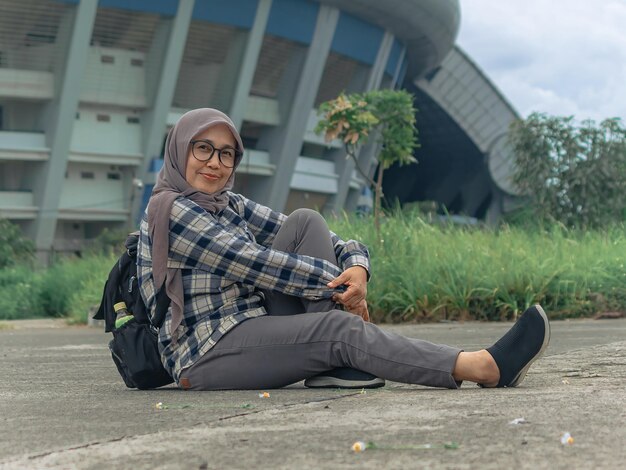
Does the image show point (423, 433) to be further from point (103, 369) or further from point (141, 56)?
point (141, 56)

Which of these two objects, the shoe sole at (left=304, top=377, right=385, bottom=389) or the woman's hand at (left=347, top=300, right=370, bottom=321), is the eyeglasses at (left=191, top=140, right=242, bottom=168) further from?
the shoe sole at (left=304, top=377, right=385, bottom=389)

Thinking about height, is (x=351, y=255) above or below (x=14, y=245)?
above

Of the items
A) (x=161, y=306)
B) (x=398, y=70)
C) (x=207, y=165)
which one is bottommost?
(x=161, y=306)

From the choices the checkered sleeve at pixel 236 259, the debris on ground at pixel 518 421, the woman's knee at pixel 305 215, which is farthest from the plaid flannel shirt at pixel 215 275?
the debris on ground at pixel 518 421

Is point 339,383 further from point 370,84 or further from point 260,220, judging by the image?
point 370,84

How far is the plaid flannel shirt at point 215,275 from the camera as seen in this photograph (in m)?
4.20

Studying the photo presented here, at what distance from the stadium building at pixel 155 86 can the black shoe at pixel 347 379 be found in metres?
31.1

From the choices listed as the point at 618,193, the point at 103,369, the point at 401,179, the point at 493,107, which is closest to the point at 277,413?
the point at 103,369

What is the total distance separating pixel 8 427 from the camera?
351 cm

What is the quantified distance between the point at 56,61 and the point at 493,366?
34.1 m

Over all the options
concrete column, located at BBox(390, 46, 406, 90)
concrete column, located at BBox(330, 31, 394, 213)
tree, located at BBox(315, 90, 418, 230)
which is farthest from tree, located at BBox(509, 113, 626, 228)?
concrete column, located at BBox(390, 46, 406, 90)

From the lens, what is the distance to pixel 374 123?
14688 millimetres

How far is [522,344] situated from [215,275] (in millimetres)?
1230

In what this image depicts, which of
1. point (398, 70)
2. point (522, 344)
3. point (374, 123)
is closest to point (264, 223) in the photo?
point (522, 344)
